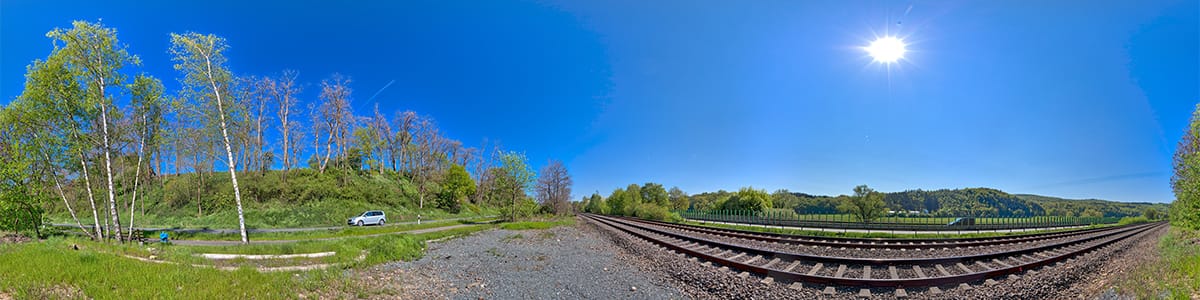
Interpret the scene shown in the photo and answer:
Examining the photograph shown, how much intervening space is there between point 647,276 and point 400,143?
48009 millimetres

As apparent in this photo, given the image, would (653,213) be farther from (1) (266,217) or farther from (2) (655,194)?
(1) (266,217)

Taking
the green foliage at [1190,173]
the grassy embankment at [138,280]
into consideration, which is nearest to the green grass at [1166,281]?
the grassy embankment at [138,280]

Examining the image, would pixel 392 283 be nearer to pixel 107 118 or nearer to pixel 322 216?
pixel 107 118

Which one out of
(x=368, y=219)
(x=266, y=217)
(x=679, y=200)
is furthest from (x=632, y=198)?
(x=266, y=217)

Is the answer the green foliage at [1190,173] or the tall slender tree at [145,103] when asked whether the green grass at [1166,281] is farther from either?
the tall slender tree at [145,103]

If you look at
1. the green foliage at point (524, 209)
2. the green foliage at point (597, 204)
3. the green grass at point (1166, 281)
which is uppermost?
the green grass at point (1166, 281)

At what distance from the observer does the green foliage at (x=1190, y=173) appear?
63.6ft

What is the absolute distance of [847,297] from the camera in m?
7.05

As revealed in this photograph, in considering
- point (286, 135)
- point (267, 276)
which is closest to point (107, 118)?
point (267, 276)

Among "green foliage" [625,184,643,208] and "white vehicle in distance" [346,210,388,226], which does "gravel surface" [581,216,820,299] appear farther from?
"green foliage" [625,184,643,208]

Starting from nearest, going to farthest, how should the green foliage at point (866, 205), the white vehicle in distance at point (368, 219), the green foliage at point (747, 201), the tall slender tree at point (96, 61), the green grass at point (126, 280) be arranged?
the green grass at point (126, 280), the tall slender tree at point (96, 61), the white vehicle in distance at point (368, 219), the green foliage at point (866, 205), the green foliage at point (747, 201)

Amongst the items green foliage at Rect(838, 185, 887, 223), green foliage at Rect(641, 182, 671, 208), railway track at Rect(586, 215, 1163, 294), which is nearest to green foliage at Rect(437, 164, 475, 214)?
green foliage at Rect(641, 182, 671, 208)

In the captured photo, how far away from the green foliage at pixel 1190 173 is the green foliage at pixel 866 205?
53.8 feet

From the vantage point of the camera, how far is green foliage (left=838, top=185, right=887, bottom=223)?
3806 cm
